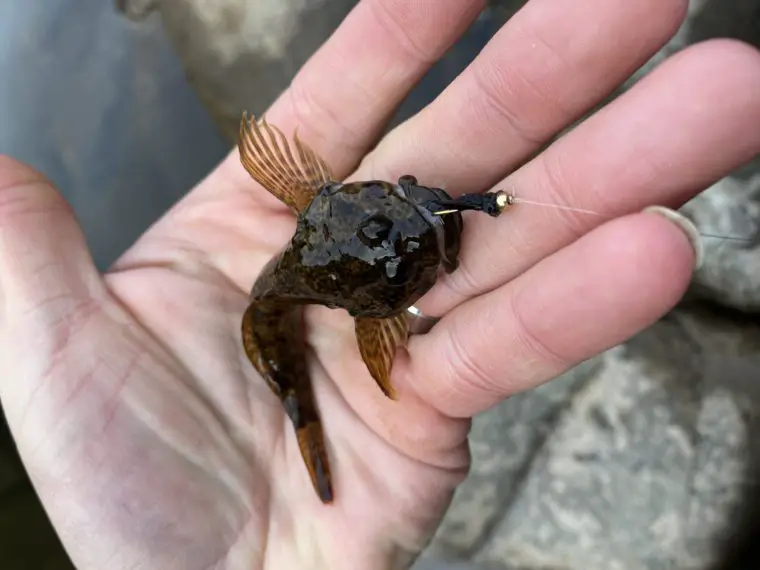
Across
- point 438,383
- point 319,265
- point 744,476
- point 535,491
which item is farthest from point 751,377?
point 319,265

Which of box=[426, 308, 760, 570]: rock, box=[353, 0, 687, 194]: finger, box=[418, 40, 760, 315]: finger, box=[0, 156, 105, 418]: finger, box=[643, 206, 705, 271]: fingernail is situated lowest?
Result: box=[426, 308, 760, 570]: rock

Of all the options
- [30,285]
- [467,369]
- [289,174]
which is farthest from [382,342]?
[30,285]

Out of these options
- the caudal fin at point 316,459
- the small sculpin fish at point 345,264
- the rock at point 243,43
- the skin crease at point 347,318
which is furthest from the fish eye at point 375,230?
the rock at point 243,43

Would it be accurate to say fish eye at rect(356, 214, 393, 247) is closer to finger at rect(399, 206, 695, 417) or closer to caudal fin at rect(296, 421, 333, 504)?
finger at rect(399, 206, 695, 417)

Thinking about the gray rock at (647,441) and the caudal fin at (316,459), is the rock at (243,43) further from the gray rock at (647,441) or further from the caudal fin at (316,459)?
the caudal fin at (316,459)

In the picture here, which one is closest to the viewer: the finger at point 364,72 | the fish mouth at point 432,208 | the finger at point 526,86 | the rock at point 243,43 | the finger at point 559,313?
the finger at point 559,313

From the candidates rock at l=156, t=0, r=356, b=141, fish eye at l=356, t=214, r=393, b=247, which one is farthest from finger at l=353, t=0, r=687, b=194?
rock at l=156, t=0, r=356, b=141

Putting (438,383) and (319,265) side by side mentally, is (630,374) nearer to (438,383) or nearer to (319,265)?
(438,383)
